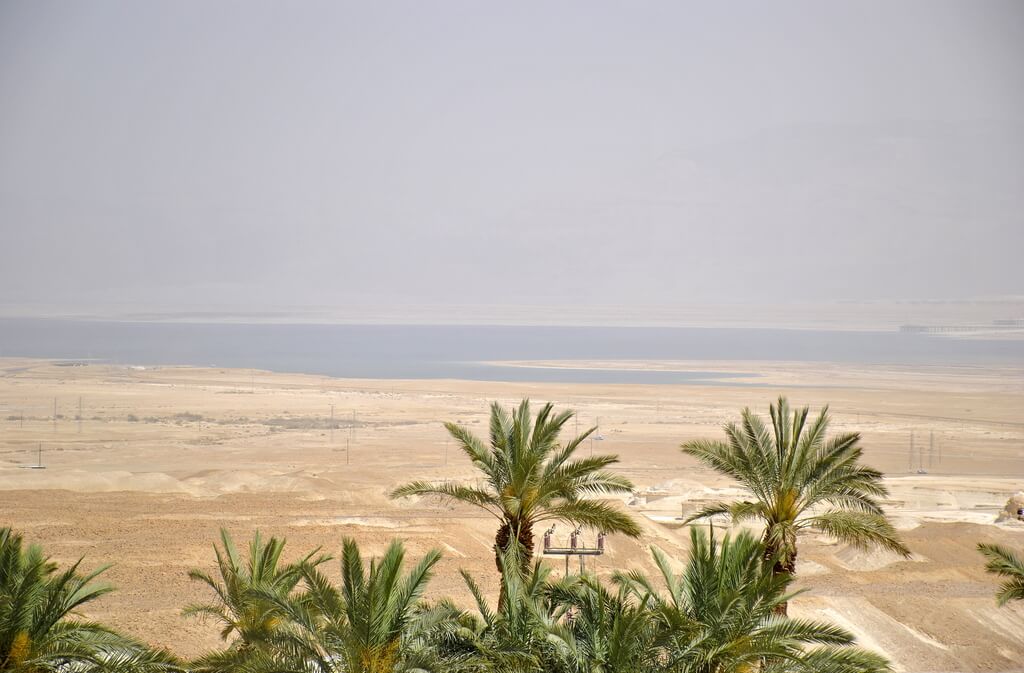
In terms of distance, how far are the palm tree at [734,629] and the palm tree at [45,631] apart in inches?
240

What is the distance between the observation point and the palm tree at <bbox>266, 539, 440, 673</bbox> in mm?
11609

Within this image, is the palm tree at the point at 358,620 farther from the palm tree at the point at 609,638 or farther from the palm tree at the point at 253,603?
the palm tree at the point at 609,638

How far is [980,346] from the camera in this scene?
154875mm

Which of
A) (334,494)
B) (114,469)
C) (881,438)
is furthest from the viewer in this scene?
(881,438)

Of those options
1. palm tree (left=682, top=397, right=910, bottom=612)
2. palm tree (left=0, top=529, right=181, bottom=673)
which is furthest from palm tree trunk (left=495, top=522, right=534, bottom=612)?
palm tree (left=0, top=529, right=181, bottom=673)

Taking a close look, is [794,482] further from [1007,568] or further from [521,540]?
[521,540]

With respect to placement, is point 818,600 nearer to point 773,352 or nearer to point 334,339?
point 773,352

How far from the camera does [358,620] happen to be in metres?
11.6

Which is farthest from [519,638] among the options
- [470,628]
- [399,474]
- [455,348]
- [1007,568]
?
[455,348]

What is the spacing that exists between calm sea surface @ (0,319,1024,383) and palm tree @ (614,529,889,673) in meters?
82.9

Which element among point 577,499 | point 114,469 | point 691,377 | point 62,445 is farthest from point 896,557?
point 691,377

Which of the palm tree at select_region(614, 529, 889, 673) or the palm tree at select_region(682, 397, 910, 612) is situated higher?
the palm tree at select_region(682, 397, 910, 612)

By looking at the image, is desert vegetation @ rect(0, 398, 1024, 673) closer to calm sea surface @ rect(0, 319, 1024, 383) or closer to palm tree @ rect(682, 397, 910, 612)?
palm tree @ rect(682, 397, 910, 612)

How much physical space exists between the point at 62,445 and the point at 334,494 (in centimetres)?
2227
